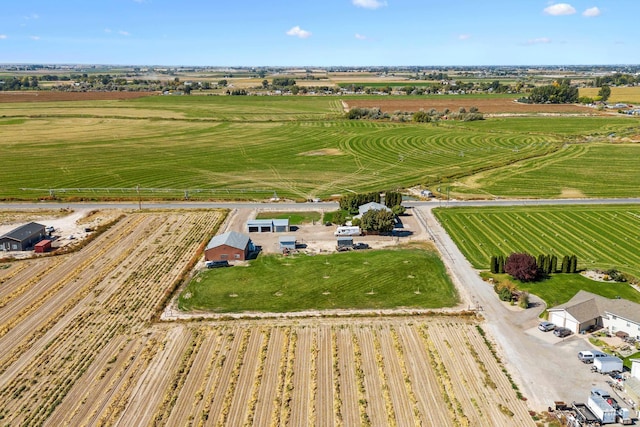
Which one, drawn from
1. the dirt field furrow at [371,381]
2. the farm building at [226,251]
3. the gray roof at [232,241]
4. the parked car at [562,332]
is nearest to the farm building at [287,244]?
the gray roof at [232,241]

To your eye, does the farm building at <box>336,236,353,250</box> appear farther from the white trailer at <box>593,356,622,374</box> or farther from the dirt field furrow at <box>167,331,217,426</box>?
the white trailer at <box>593,356,622,374</box>

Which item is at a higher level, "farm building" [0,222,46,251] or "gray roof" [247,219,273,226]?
"gray roof" [247,219,273,226]

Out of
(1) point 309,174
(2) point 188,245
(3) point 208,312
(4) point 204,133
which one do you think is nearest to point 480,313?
(3) point 208,312

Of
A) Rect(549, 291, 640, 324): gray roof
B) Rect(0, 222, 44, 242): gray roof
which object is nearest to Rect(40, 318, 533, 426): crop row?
Rect(549, 291, 640, 324): gray roof

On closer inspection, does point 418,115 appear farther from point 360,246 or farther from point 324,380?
point 324,380

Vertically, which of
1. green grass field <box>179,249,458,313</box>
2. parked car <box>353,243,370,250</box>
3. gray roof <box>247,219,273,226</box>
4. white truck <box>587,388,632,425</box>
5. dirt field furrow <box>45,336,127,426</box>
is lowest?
dirt field furrow <box>45,336,127,426</box>

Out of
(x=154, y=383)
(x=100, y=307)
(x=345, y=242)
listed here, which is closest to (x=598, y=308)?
(x=345, y=242)

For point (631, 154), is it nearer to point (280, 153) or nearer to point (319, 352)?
point (280, 153)

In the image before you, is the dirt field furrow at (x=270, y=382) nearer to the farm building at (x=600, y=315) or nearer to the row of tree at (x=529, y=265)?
the farm building at (x=600, y=315)

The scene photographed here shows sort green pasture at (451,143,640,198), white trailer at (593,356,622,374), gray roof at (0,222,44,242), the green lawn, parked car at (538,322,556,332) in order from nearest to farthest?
white trailer at (593,356,622,374) → parked car at (538,322,556,332) → gray roof at (0,222,44,242) → the green lawn → green pasture at (451,143,640,198)
